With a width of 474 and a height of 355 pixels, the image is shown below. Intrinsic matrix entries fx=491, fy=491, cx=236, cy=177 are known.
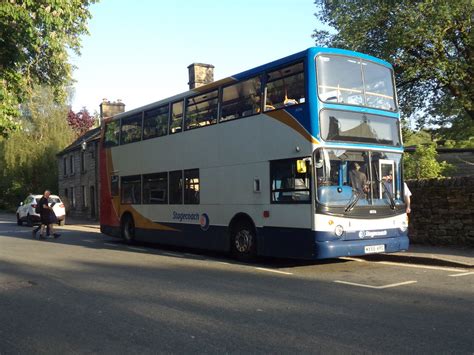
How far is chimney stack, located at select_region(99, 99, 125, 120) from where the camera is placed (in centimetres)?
3334

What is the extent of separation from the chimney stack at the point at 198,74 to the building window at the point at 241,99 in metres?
14.8

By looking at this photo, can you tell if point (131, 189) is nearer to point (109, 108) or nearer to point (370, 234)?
point (370, 234)

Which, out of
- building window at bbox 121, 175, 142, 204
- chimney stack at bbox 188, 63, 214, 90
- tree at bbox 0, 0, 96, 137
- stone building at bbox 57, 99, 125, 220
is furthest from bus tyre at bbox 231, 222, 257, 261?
stone building at bbox 57, 99, 125, 220

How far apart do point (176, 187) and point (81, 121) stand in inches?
1974

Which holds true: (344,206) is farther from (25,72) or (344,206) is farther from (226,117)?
(25,72)

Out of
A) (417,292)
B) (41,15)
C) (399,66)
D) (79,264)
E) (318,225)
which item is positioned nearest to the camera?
(417,292)

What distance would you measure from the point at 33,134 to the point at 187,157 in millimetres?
40638

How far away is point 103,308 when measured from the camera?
6766 mm

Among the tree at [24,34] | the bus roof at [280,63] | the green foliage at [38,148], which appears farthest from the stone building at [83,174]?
the bus roof at [280,63]

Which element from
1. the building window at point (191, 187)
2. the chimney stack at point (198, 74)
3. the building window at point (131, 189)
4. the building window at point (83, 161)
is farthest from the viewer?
the building window at point (83, 161)

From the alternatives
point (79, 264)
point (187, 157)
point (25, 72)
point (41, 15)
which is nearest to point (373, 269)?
point (187, 157)

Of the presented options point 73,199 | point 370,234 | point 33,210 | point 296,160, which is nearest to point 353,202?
point 370,234

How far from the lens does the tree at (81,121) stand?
58.7 m

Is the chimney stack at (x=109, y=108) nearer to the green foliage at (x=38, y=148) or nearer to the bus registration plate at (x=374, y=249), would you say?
the green foliage at (x=38, y=148)
